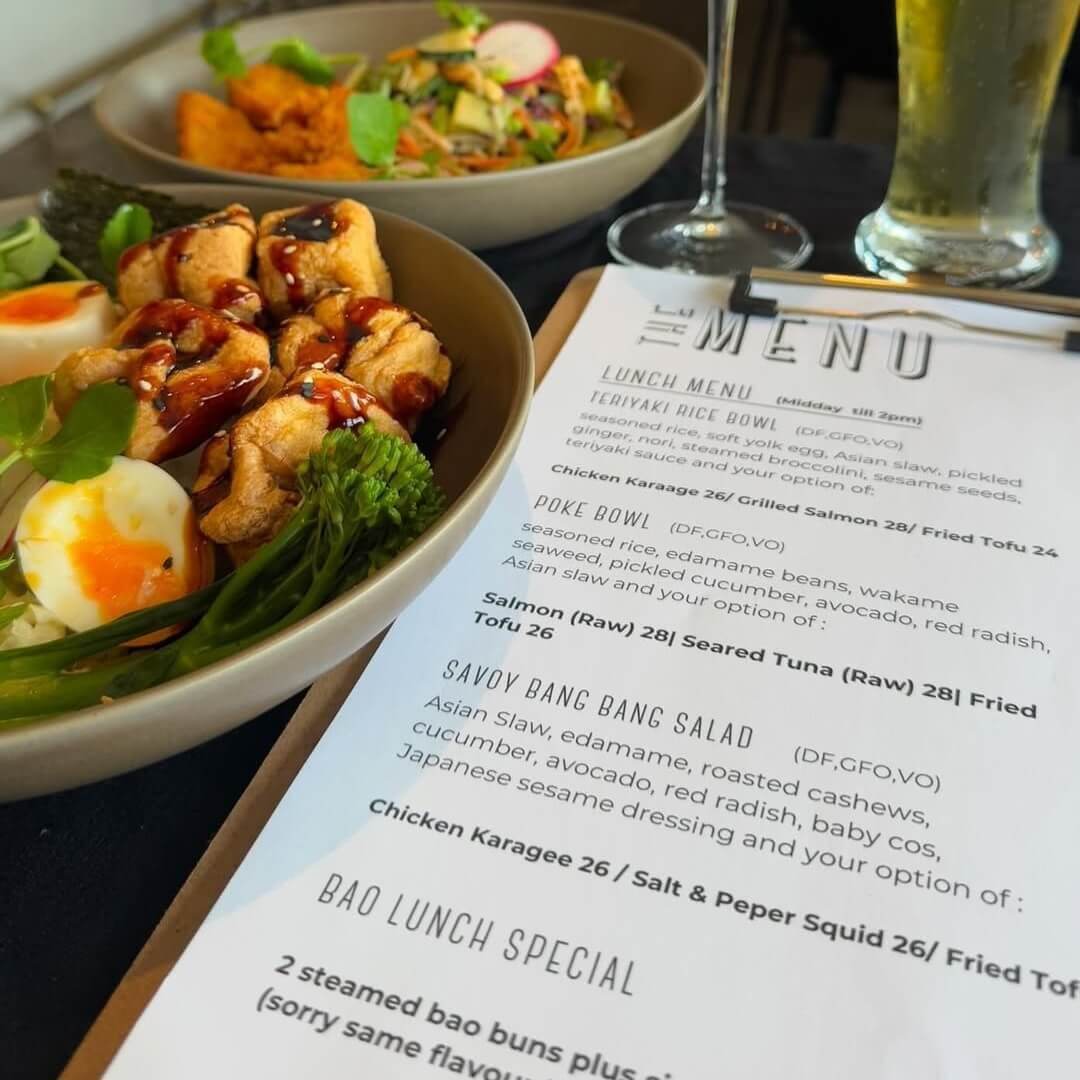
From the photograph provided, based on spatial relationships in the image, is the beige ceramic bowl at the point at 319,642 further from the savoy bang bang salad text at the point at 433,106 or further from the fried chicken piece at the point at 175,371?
the savoy bang bang salad text at the point at 433,106

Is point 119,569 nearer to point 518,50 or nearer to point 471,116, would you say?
point 471,116

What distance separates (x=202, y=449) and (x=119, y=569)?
0.11m

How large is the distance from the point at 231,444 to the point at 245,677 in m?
Answer: 0.21

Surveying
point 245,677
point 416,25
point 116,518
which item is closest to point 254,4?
point 416,25

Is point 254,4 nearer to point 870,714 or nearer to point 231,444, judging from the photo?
point 231,444

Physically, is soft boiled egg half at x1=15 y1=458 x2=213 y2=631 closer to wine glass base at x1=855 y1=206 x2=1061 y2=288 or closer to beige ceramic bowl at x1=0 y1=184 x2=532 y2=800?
beige ceramic bowl at x1=0 y1=184 x2=532 y2=800

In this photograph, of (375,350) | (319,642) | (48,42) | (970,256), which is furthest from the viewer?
(48,42)

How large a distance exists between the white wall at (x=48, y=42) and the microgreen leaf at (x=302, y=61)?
34.1 inches

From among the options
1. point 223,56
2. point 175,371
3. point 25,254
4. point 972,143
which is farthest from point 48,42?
point 972,143

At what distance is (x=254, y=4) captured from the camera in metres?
2.53

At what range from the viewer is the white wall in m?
1.81

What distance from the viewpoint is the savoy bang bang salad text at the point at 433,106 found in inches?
46.1

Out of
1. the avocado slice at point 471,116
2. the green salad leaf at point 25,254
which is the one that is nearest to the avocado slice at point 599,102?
the avocado slice at point 471,116

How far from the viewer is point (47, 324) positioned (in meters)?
0.79
